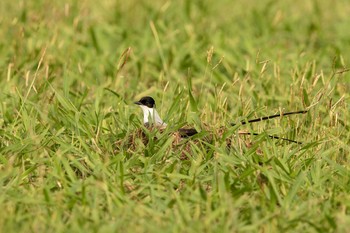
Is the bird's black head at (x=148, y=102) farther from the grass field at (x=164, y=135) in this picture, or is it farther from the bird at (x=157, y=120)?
the grass field at (x=164, y=135)

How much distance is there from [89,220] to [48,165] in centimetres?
90

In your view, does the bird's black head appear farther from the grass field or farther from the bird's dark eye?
the grass field

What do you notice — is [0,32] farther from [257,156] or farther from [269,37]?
[257,156]

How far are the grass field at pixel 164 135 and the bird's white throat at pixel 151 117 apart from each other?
0.08 m

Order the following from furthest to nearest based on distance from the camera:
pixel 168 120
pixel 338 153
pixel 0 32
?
pixel 0 32 → pixel 168 120 → pixel 338 153

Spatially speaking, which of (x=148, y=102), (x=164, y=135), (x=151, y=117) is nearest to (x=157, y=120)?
(x=151, y=117)

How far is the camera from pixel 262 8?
→ 10.6 metres

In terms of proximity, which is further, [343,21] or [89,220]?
[343,21]

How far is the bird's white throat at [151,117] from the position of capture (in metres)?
6.12

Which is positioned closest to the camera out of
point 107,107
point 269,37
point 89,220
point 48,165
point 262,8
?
point 89,220

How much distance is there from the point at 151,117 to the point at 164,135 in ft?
1.34

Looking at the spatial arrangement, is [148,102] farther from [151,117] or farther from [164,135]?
[164,135]

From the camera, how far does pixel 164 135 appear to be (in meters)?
5.89

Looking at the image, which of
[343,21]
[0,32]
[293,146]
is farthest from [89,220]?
[343,21]
